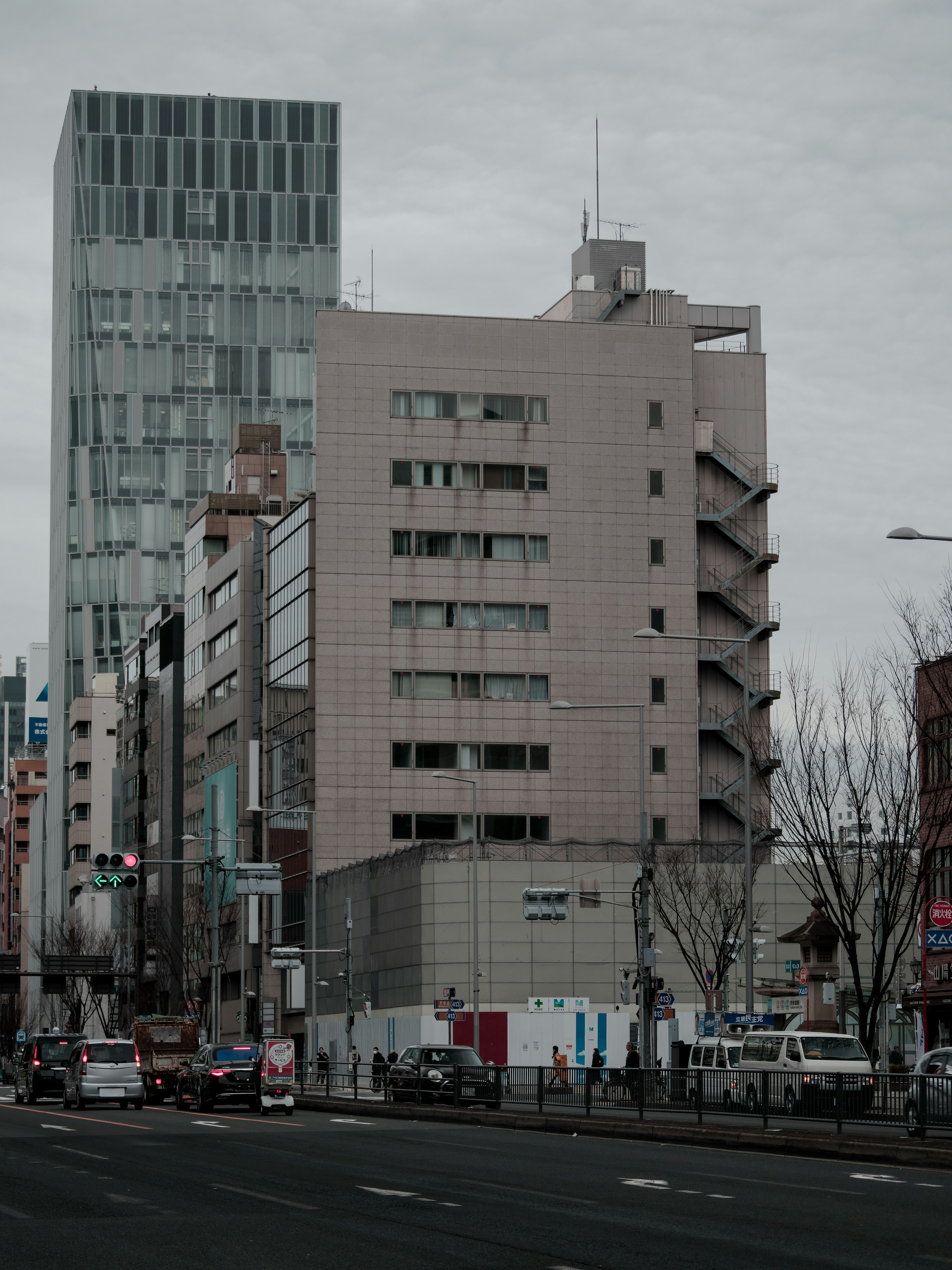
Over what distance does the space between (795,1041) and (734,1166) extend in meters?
15.6

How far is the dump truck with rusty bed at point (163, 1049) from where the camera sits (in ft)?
189

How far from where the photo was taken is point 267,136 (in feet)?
652

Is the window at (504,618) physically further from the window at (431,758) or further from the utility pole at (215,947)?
the utility pole at (215,947)

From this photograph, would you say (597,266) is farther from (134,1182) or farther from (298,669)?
(134,1182)

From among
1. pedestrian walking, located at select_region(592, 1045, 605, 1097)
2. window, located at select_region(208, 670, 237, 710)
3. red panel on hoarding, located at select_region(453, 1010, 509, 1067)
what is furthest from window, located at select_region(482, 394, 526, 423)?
pedestrian walking, located at select_region(592, 1045, 605, 1097)

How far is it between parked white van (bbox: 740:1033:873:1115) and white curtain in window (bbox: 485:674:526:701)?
54019 millimetres

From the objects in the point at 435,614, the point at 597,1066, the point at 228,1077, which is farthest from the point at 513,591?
the point at 228,1077

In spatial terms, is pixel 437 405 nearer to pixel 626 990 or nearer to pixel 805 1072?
pixel 626 990

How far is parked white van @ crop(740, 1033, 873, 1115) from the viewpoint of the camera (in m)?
30.7

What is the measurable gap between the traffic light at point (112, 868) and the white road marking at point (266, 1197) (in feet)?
88.9

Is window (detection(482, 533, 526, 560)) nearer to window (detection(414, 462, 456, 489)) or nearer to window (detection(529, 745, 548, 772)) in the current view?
window (detection(414, 462, 456, 489))

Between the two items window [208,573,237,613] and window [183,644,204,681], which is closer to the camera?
window [208,573,237,613]

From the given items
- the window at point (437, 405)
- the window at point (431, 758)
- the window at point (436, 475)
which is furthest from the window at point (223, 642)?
the window at point (437, 405)

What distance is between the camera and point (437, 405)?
9756 centimetres
